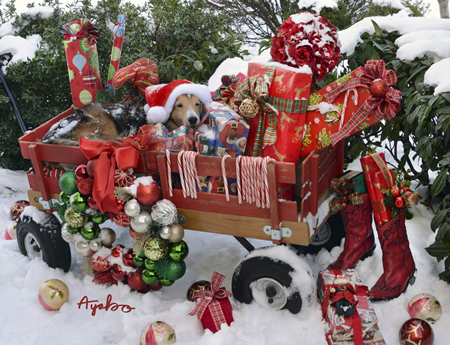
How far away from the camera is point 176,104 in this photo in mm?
2420

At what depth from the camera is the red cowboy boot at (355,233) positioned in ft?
7.93

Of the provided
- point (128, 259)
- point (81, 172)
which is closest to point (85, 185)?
point (81, 172)

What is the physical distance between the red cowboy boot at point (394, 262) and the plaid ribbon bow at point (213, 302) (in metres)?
0.83

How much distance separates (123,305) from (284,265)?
3.20 feet

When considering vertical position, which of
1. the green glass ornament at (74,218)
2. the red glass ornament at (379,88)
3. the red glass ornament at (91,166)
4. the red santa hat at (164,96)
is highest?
the red glass ornament at (379,88)

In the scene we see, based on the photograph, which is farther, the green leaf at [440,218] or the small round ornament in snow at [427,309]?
the green leaf at [440,218]

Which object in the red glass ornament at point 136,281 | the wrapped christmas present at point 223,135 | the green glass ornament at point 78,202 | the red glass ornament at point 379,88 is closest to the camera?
the red glass ornament at point 379,88

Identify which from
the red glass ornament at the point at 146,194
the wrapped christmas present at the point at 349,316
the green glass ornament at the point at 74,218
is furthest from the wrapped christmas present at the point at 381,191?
the green glass ornament at the point at 74,218

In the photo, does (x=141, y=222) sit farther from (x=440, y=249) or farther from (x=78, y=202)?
(x=440, y=249)

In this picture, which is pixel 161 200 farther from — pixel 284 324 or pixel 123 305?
pixel 284 324

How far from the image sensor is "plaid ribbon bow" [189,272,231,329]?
2143 mm

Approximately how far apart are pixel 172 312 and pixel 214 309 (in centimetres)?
29

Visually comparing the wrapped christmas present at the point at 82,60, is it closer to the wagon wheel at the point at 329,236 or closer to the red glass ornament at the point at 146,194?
the red glass ornament at the point at 146,194

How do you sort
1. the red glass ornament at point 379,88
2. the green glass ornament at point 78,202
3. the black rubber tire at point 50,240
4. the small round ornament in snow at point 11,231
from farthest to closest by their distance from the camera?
the small round ornament in snow at point 11,231, the black rubber tire at point 50,240, the green glass ornament at point 78,202, the red glass ornament at point 379,88
